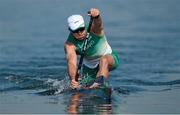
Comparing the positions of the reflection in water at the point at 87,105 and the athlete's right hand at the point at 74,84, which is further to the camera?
the athlete's right hand at the point at 74,84

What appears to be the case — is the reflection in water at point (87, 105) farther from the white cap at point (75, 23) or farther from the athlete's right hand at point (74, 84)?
the white cap at point (75, 23)

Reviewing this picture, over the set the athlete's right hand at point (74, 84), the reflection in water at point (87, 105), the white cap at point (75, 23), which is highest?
the white cap at point (75, 23)

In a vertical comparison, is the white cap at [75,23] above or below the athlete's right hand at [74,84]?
above

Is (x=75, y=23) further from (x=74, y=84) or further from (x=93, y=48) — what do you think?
(x=74, y=84)

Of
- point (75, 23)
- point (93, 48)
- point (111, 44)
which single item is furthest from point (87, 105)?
point (111, 44)

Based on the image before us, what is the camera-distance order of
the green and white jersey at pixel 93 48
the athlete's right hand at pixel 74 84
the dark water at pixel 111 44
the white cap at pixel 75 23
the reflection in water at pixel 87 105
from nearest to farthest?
the reflection in water at pixel 87 105 < the dark water at pixel 111 44 < the white cap at pixel 75 23 < the athlete's right hand at pixel 74 84 < the green and white jersey at pixel 93 48

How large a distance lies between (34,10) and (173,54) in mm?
12370

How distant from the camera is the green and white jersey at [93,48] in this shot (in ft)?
66.6

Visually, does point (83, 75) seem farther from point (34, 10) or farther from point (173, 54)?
point (34, 10)

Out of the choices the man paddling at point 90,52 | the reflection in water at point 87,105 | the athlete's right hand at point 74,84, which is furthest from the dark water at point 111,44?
the man paddling at point 90,52

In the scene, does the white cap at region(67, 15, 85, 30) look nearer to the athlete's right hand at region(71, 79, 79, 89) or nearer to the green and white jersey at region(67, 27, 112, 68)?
the green and white jersey at region(67, 27, 112, 68)

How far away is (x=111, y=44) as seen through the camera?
2809 cm

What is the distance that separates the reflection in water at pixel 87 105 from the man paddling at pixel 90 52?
35 cm

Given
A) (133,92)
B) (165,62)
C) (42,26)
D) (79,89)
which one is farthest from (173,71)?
(42,26)
